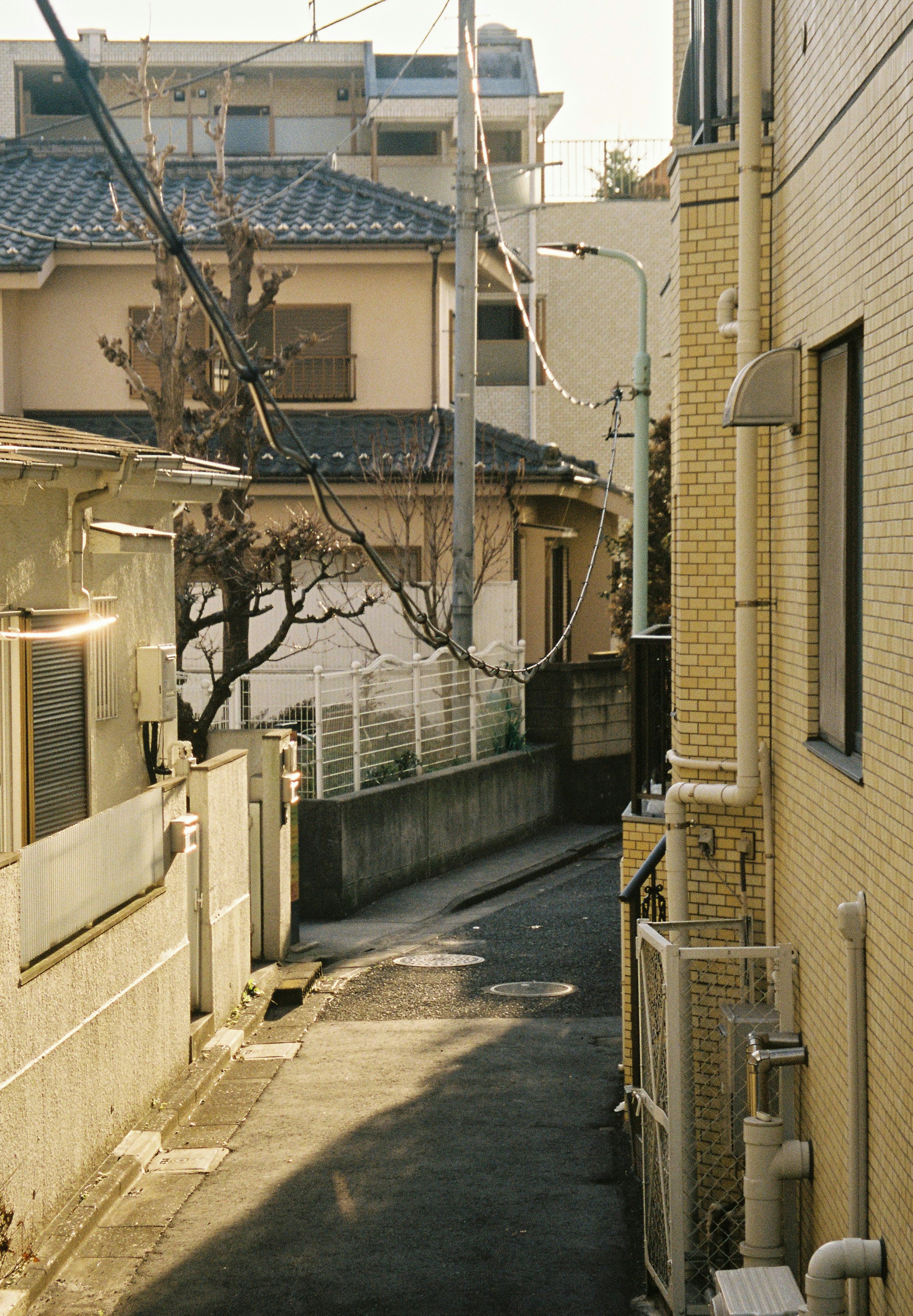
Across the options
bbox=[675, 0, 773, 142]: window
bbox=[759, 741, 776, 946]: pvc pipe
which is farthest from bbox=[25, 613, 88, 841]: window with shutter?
bbox=[675, 0, 773, 142]: window

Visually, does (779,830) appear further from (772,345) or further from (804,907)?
(772,345)

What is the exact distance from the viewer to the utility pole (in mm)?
17797

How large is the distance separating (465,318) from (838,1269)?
1452 cm

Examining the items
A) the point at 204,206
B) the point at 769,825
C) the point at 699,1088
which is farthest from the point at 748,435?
the point at 204,206

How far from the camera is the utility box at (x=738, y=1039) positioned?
7.29 m

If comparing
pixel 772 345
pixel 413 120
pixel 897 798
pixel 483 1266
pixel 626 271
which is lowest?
pixel 483 1266

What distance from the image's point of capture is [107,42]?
121ft

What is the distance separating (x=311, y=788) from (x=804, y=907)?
10.2 meters

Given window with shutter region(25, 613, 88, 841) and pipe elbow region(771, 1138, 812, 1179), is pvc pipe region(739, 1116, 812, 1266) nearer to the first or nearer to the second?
pipe elbow region(771, 1138, 812, 1179)

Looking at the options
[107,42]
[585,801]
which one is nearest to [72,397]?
[585,801]

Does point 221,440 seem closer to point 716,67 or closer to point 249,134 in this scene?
point 716,67

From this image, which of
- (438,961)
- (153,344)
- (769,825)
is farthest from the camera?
(153,344)

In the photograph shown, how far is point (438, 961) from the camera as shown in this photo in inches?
563

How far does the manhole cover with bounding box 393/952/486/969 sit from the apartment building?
4.29m
